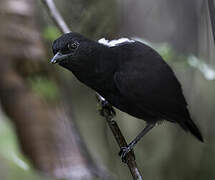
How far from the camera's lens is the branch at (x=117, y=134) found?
2615 millimetres

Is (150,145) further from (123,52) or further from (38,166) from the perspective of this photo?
(123,52)

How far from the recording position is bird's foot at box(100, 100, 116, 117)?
3587 millimetres

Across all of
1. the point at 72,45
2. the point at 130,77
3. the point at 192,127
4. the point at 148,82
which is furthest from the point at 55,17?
the point at 192,127

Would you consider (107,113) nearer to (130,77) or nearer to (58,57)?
(130,77)

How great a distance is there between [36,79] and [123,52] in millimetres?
1298

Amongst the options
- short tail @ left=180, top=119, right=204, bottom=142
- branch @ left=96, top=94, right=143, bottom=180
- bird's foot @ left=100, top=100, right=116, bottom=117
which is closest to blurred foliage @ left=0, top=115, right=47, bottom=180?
branch @ left=96, top=94, right=143, bottom=180

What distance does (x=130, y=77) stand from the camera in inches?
131

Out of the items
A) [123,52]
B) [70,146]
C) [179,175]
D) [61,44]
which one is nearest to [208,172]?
[179,175]

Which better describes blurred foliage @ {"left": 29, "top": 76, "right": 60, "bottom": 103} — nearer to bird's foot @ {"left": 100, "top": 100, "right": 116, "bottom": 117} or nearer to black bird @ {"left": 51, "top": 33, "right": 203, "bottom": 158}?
bird's foot @ {"left": 100, "top": 100, "right": 116, "bottom": 117}

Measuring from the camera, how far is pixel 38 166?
14.4 feet

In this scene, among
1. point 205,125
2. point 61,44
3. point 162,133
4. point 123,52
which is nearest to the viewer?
point 61,44

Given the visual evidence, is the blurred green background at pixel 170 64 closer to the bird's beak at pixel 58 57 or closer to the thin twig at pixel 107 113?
the thin twig at pixel 107 113

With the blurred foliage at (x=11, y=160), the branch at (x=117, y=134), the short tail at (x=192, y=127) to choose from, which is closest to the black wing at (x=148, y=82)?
the short tail at (x=192, y=127)

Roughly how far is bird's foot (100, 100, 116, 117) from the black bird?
0.68 ft
